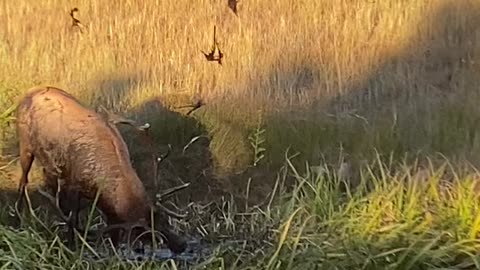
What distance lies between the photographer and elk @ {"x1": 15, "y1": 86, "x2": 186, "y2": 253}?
16.0 feet

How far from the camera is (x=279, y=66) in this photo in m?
6.70

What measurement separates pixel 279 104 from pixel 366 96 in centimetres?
55

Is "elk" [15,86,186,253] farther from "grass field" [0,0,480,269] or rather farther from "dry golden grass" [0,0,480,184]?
"dry golden grass" [0,0,480,184]

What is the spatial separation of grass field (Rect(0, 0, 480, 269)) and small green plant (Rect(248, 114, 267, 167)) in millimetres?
13

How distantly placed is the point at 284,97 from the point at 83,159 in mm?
1816

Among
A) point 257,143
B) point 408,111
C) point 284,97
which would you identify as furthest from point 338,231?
point 284,97

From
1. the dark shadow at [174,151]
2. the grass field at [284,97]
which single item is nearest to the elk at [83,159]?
the grass field at [284,97]

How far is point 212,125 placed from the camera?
21.6ft

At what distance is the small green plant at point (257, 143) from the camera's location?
6258 mm

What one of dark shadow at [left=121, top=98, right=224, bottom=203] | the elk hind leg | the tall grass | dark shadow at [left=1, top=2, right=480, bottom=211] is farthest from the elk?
dark shadow at [left=1, top=2, right=480, bottom=211]

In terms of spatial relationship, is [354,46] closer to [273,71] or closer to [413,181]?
[273,71]

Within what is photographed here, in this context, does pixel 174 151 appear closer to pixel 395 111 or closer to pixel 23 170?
pixel 23 170

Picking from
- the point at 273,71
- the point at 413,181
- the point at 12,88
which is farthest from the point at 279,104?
the point at 12,88

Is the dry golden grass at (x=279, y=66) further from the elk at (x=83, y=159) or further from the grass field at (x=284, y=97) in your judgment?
the elk at (x=83, y=159)
